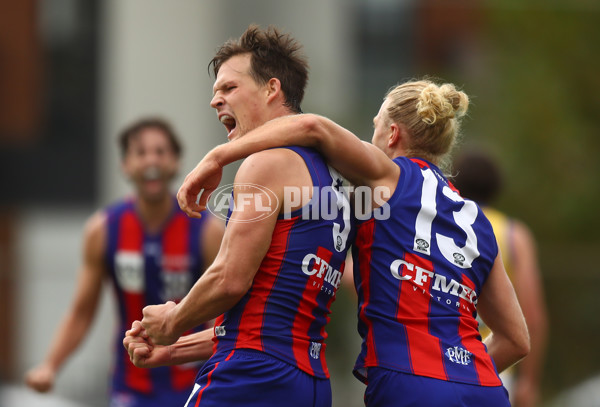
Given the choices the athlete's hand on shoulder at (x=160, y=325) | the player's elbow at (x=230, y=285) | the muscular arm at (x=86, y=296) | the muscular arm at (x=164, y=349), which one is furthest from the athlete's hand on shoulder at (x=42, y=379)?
the player's elbow at (x=230, y=285)

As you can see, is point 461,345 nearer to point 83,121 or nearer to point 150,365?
point 150,365

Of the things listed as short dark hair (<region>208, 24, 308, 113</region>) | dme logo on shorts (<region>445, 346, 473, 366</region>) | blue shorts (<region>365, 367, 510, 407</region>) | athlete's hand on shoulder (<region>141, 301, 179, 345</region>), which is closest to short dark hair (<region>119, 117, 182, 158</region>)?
short dark hair (<region>208, 24, 308, 113</region>)

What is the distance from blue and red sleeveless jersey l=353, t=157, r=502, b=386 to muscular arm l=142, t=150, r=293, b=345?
0.47 meters

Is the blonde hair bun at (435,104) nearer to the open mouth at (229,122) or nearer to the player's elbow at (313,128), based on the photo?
the player's elbow at (313,128)

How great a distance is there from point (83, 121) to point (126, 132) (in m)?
13.2

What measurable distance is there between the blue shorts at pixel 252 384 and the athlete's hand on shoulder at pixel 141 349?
27 centimetres

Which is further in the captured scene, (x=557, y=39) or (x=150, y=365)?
(x=557, y=39)

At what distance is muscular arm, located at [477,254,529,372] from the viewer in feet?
12.2

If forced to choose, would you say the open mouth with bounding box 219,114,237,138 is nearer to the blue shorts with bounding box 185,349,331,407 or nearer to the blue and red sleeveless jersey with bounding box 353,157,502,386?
the blue and red sleeveless jersey with bounding box 353,157,502,386

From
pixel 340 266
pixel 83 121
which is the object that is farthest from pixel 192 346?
pixel 83 121

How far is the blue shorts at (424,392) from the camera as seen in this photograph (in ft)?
11.0

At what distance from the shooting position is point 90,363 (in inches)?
507

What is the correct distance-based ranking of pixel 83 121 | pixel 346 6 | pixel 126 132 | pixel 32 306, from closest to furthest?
pixel 126 132 < pixel 32 306 < pixel 83 121 < pixel 346 6

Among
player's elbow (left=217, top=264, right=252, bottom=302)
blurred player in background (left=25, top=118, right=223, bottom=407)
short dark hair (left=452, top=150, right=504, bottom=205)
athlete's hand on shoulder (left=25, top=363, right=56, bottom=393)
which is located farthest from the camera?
short dark hair (left=452, top=150, right=504, bottom=205)
